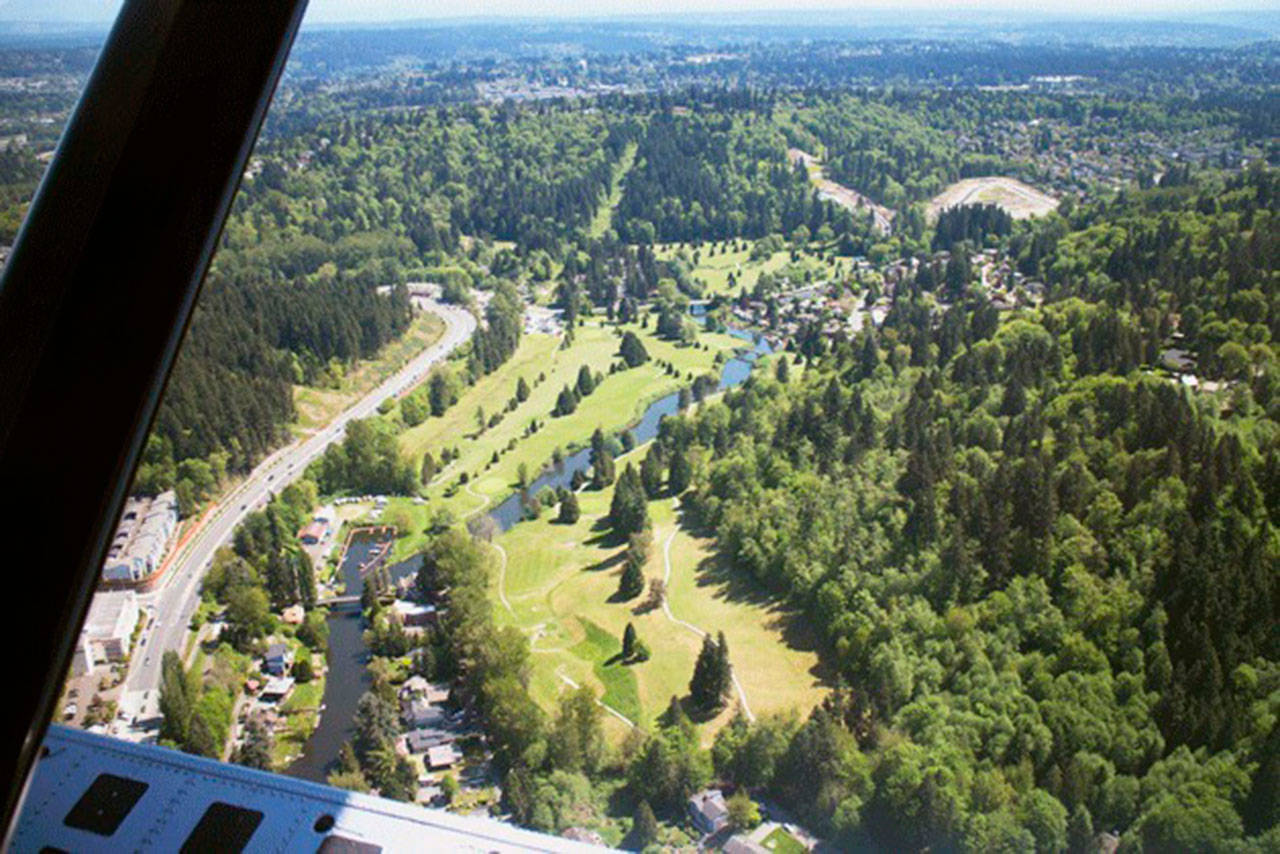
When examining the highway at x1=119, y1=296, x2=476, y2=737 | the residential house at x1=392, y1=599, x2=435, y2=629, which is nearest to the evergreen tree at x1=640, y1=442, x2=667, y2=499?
the residential house at x1=392, y1=599, x2=435, y2=629

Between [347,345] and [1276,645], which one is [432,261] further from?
[1276,645]

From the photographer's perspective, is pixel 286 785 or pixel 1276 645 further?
pixel 1276 645

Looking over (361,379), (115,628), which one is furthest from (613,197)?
(115,628)

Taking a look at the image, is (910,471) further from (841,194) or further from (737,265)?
(841,194)

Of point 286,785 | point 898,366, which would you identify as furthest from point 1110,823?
point 898,366

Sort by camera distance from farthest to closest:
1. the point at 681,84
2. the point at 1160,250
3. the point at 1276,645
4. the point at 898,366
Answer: the point at 681,84 → the point at 898,366 → the point at 1160,250 → the point at 1276,645

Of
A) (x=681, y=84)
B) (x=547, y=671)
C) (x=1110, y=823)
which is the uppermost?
(x=681, y=84)

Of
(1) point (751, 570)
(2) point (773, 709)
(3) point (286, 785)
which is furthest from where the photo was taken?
(1) point (751, 570)
